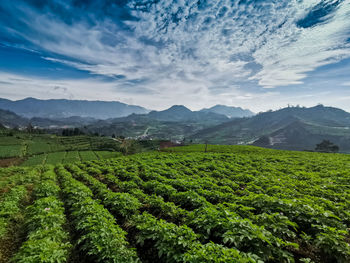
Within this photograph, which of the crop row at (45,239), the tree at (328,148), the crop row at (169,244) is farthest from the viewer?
the tree at (328,148)

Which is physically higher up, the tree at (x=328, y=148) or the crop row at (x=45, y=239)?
the crop row at (x=45, y=239)

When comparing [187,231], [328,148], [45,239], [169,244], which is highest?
[187,231]

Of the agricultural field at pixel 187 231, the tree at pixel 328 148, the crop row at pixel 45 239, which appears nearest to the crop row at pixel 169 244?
the agricultural field at pixel 187 231

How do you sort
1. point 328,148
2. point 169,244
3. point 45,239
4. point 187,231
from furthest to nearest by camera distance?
1. point 328,148
2. point 45,239
3. point 187,231
4. point 169,244

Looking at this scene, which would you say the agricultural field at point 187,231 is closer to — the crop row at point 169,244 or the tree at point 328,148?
the crop row at point 169,244

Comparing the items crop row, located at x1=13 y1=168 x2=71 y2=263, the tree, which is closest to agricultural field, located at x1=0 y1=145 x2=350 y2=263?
crop row, located at x1=13 y1=168 x2=71 y2=263

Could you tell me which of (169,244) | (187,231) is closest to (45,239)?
(169,244)

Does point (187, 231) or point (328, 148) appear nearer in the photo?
point (187, 231)

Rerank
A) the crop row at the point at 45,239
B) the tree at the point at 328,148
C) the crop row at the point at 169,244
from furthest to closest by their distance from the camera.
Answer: the tree at the point at 328,148
the crop row at the point at 45,239
the crop row at the point at 169,244

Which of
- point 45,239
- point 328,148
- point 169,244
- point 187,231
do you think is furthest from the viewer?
point 328,148

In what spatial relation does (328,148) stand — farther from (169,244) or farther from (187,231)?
(169,244)

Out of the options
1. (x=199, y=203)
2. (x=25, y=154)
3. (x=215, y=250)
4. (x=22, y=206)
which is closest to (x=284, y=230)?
(x=215, y=250)

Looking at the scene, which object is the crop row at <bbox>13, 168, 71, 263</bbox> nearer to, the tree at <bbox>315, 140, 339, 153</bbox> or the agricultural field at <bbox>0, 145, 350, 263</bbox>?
the agricultural field at <bbox>0, 145, 350, 263</bbox>

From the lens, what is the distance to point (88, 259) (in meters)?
7.12
